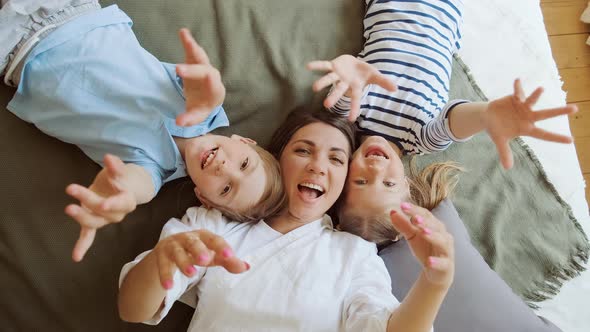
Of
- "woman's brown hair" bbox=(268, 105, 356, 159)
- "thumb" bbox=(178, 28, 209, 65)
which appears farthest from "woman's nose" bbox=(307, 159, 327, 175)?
"thumb" bbox=(178, 28, 209, 65)

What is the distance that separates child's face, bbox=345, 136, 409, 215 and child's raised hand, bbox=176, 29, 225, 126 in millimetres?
355

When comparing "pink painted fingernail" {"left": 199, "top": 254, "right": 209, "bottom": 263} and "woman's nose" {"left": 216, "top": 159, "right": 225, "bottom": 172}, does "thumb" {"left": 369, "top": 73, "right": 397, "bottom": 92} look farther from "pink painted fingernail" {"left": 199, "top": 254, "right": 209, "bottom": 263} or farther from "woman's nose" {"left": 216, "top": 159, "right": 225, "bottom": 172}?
"pink painted fingernail" {"left": 199, "top": 254, "right": 209, "bottom": 263}

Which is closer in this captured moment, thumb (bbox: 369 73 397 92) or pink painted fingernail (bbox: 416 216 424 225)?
pink painted fingernail (bbox: 416 216 424 225)

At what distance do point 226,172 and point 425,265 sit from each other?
0.40m

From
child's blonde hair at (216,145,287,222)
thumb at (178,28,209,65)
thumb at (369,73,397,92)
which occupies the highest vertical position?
thumb at (178,28,209,65)

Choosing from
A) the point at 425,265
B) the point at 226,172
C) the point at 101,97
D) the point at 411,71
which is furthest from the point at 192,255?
the point at 411,71

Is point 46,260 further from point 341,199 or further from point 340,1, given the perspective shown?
point 340,1

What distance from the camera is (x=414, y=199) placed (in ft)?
3.74

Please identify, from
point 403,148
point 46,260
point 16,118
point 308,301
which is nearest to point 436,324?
point 308,301

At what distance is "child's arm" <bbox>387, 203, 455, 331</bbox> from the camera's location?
75 cm

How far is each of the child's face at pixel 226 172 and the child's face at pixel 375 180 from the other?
20cm

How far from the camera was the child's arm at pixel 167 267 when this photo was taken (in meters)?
0.70

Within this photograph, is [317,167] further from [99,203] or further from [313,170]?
[99,203]

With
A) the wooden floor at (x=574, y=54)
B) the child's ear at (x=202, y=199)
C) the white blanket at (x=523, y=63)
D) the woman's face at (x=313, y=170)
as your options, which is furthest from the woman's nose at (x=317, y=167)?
the wooden floor at (x=574, y=54)
